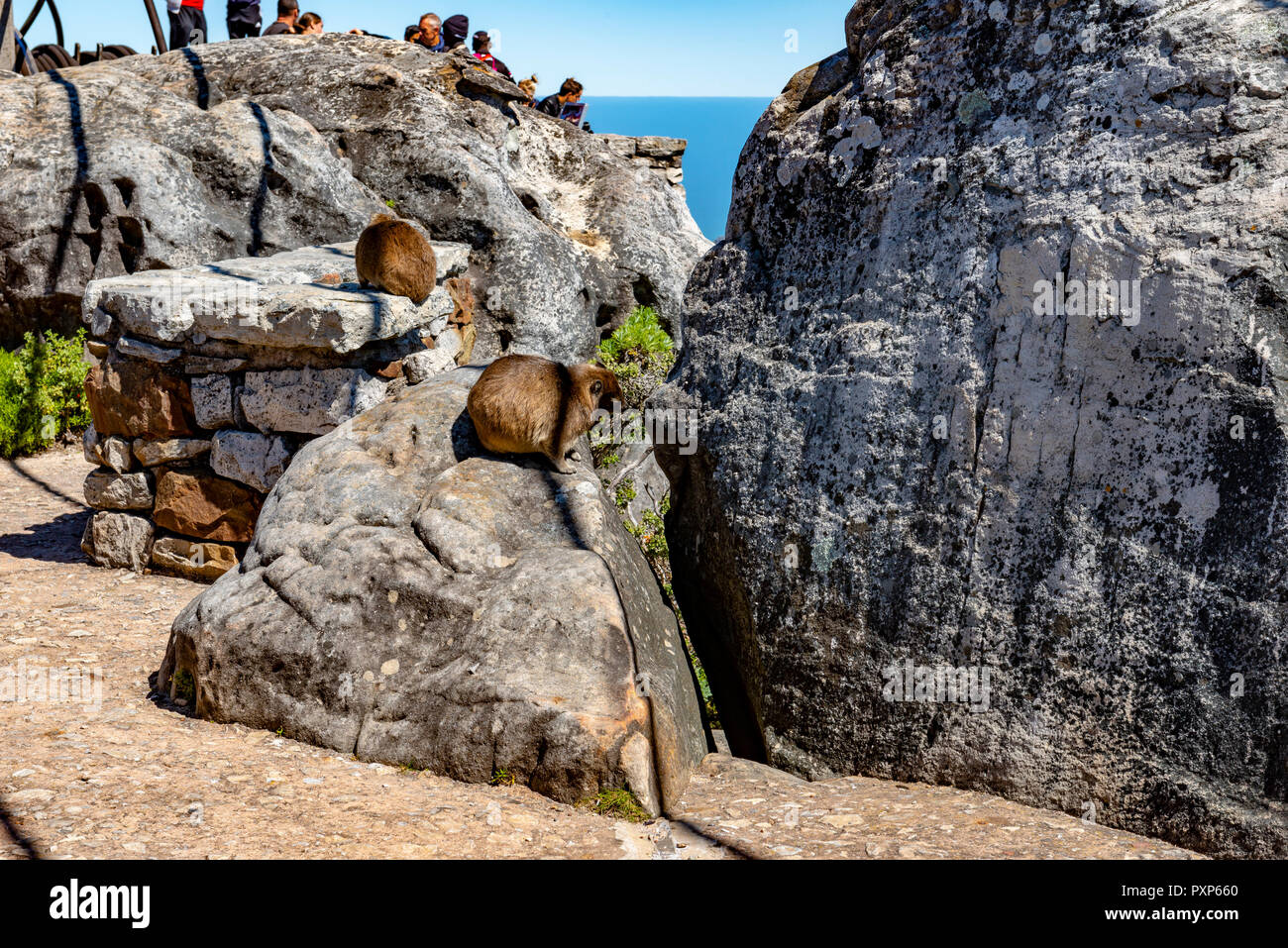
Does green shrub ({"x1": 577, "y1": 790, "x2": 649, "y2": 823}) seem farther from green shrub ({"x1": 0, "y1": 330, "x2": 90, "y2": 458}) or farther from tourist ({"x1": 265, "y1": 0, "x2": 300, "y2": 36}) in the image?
tourist ({"x1": 265, "y1": 0, "x2": 300, "y2": 36})

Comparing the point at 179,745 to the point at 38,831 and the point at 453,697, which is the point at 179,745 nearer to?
the point at 38,831

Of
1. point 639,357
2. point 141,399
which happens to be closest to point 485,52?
point 639,357

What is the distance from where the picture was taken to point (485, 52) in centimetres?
1355

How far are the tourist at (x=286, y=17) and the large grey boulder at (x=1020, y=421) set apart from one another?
34.4ft

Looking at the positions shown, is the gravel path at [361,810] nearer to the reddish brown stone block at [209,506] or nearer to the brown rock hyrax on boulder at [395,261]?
the reddish brown stone block at [209,506]

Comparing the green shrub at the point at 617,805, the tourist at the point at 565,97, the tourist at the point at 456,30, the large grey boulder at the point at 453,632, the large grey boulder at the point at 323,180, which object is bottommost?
the green shrub at the point at 617,805

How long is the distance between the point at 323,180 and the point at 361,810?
7.48 m

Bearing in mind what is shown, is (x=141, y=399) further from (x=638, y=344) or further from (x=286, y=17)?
(x=286, y=17)

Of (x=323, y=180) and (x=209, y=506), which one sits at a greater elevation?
(x=323, y=180)

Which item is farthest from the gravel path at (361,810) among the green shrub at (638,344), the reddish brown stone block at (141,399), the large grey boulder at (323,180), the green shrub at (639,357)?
the large grey boulder at (323,180)

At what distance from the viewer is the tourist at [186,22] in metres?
12.2

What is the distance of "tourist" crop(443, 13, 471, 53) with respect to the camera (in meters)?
13.6

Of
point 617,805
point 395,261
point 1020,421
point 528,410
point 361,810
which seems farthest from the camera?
point 395,261

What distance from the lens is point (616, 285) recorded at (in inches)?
420
